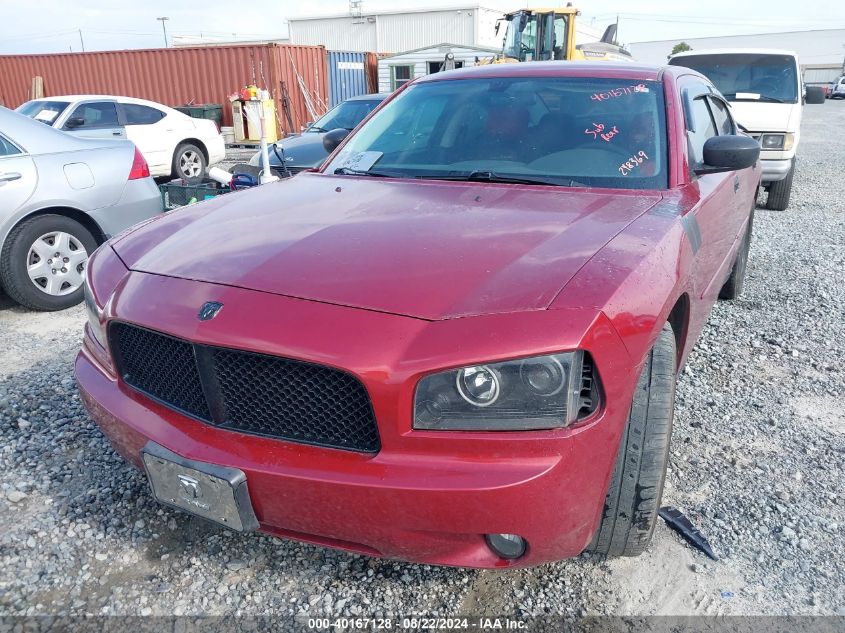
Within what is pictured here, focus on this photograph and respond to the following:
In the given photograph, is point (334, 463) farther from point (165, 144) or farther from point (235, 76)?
point (235, 76)

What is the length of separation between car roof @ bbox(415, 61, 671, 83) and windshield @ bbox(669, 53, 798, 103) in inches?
237

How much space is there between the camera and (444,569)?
87.2 inches

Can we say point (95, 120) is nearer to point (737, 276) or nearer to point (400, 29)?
point (737, 276)

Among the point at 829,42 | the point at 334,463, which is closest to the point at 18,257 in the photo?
the point at 334,463

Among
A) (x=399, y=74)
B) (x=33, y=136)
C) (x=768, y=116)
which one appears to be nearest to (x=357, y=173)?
(x=33, y=136)

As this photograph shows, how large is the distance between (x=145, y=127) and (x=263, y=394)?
394 inches

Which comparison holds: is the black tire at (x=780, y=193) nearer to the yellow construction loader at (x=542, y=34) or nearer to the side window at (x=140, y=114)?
the yellow construction loader at (x=542, y=34)

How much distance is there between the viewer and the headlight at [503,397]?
1627 mm

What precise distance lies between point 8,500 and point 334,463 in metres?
1.67

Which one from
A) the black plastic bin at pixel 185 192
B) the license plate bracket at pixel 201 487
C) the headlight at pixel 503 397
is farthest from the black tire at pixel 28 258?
the headlight at pixel 503 397

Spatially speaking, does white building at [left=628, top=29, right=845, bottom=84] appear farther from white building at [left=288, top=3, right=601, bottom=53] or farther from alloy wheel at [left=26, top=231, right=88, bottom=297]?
alloy wheel at [left=26, top=231, right=88, bottom=297]

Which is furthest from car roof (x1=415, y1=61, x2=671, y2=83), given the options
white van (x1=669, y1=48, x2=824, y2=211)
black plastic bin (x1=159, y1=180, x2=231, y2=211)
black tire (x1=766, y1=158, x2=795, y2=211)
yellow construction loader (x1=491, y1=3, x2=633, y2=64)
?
yellow construction loader (x1=491, y1=3, x2=633, y2=64)

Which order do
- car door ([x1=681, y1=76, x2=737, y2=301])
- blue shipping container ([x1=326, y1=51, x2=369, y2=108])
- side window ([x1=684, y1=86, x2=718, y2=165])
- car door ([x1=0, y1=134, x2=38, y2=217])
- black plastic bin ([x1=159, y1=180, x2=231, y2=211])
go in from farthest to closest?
blue shipping container ([x1=326, y1=51, x2=369, y2=108])
black plastic bin ([x1=159, y1=180, x2=231, y2=211])
car door ([x1=0, y1=134, x2=38, y2=217])
side window ([x1=684, y1=86, x2=718, y2=165])
car door ([x1=681, y1=76, x2=737, y2=301])

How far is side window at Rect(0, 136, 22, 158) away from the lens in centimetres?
450
